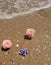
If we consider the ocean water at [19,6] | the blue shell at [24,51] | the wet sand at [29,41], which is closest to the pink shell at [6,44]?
the wet sand at [29,41]

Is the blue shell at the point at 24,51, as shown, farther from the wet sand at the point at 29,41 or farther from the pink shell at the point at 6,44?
the pink shell at the point at 6,44

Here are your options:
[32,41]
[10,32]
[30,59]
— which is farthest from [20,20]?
[30,59]

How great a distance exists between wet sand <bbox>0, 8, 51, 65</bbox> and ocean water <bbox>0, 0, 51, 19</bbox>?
0.27 metres

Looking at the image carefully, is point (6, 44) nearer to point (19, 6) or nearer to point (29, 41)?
point (29, 41)

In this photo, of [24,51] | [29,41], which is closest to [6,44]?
[24,51]

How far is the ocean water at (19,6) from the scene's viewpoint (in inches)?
203

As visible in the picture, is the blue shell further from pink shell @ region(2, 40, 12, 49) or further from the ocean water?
the ocean water

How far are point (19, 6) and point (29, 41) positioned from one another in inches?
61.4

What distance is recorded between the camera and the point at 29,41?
13.4 feet

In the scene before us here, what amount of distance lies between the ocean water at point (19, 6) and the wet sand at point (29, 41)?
27 centimetres

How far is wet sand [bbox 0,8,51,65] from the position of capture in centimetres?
374

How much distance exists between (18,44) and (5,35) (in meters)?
0.36

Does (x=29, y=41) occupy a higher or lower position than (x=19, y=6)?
higher

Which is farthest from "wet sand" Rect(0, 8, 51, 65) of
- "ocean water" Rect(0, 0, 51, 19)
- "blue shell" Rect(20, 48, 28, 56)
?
"ocean water" Rect(0, 0, 51, 19)
